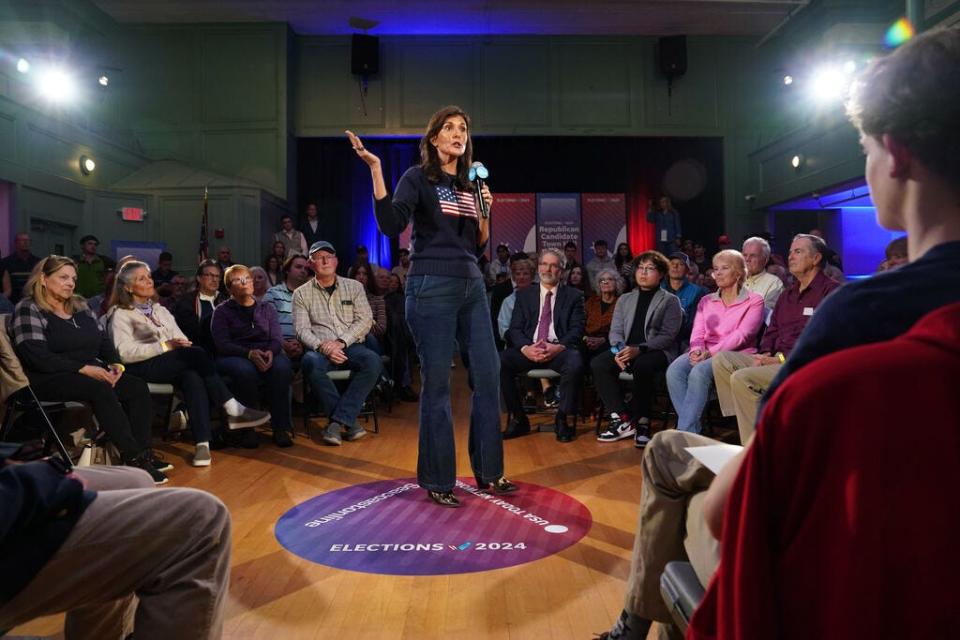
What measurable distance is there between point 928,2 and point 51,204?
9813mm

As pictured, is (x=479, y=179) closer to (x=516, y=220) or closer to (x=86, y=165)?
A: (x=86, y=165)

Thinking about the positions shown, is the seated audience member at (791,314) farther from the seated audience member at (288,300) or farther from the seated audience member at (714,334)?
the seated audience member at (288,300)

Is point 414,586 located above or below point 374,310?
below

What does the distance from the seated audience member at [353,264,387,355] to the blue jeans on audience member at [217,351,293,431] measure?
81cm

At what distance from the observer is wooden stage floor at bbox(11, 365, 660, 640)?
6.29 ft

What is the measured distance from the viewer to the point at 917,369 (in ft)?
2.20

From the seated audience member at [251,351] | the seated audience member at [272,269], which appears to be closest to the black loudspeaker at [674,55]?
the seated audience member at [272,269]

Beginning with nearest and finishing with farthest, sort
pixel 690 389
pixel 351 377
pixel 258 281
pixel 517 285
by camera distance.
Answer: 1. pixel 690 389
2. pixel 351 377
3. pixel 517 285
4. pixel 258 281

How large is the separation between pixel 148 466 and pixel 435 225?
2.07 metres

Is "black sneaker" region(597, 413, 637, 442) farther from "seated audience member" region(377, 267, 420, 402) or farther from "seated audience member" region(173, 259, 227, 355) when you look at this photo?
"seated audience member" region(173, 259, 227, 355)

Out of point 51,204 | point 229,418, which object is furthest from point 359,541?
point 51,204

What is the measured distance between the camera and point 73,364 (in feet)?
12.2

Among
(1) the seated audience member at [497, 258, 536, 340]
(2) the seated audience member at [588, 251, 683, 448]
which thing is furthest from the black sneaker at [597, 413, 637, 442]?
(1) the seated audience member at [497, 258, 536, 340]

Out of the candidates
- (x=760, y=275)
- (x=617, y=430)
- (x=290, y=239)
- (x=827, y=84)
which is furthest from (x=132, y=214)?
(x=827, y=84)
